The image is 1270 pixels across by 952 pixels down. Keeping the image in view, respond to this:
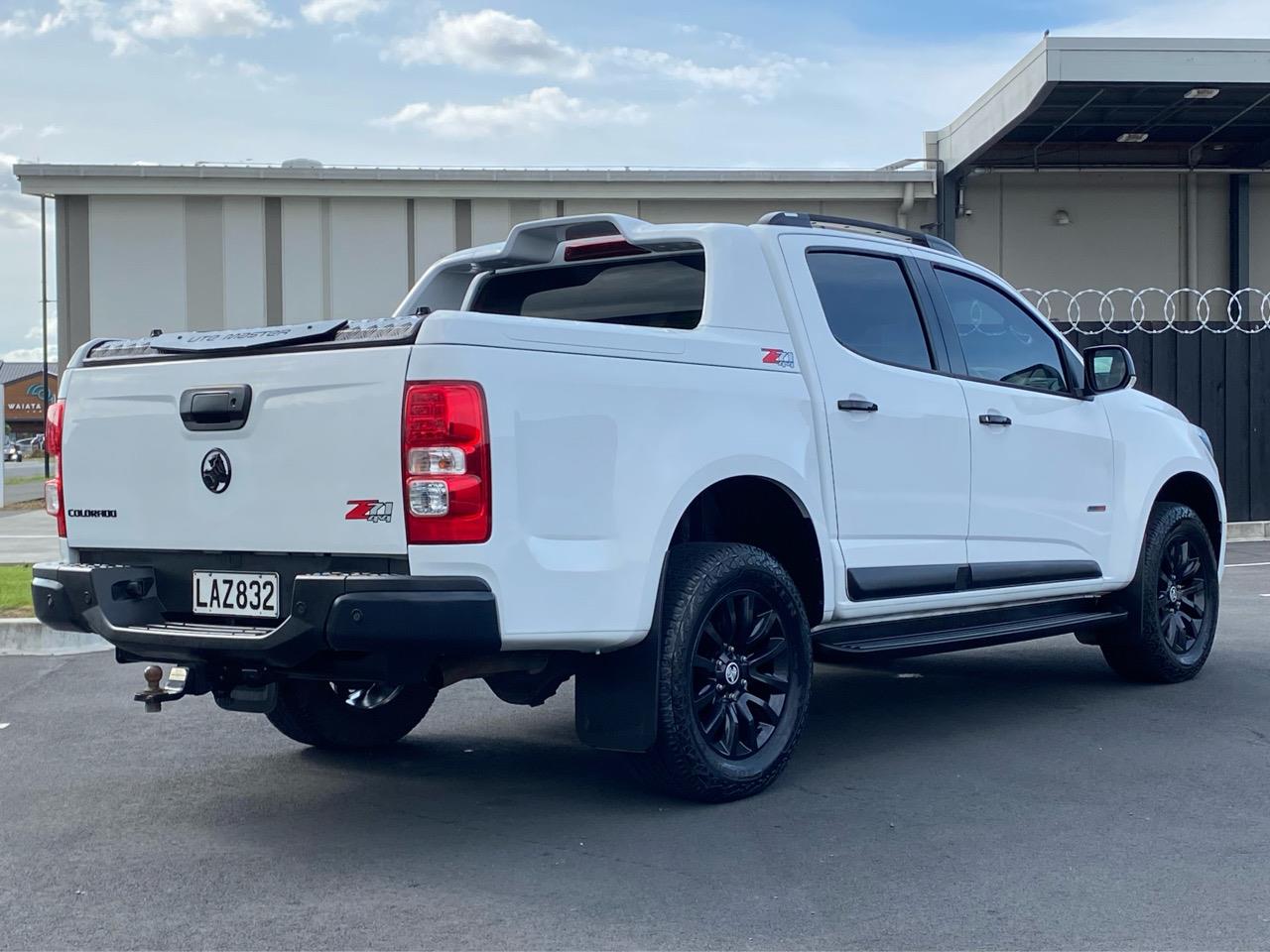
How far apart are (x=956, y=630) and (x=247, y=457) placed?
3056 millimetres

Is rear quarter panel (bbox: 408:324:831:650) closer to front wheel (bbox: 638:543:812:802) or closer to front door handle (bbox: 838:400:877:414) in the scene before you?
front wheel (bbox: 638:543:812:802)

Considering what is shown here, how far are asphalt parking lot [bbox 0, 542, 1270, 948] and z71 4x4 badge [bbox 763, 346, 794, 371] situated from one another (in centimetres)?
151

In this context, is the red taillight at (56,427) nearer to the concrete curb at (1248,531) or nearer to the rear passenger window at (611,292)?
the rear passenger window at (611,292)

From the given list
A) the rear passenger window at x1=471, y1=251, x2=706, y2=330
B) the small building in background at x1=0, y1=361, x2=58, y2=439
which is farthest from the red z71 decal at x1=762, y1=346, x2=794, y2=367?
the small building in background at x1=0, y1=361, x2=58, y2=439

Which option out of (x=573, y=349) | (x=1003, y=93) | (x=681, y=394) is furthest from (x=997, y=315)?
(x=1003, y=93)

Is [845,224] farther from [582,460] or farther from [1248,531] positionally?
[1248,531]

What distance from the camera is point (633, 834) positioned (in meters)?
4.62

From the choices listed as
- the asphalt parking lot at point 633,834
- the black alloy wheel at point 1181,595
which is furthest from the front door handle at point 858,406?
the black alloy wheel at point 1181,595

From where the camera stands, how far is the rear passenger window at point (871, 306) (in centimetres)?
568

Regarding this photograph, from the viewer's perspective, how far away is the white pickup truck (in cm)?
416

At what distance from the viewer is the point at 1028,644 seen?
884cm

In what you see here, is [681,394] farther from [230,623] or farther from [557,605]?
[230,623]

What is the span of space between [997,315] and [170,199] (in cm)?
1558

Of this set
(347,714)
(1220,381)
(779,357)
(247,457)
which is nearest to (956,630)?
(779,357)
